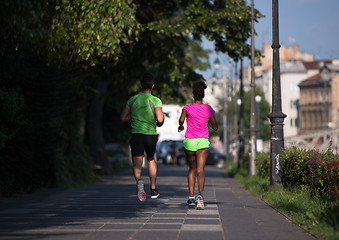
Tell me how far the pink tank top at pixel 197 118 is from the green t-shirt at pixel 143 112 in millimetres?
687

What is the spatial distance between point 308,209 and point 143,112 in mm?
2990

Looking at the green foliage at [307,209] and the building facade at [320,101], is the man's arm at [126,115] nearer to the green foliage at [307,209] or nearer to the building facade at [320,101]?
the green foliage at [307,209]

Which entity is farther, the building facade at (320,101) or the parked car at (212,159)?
the building facade at (320,101)

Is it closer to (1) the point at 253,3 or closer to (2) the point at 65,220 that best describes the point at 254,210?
A: (2) the point at 65,220

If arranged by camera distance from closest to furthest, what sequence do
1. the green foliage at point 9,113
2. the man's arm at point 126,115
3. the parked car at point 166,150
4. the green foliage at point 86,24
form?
1. the man's arm at point 126,115
2. the green foliage at point 86,24
3. the green foliage at point 9,113
4. the parked car at point 166,150

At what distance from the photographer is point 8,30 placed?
11.0 meters

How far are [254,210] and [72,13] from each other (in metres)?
4.80

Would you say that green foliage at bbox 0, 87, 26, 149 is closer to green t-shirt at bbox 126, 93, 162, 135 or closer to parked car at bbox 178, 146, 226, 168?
green t-shirt at bbox 126, 93, 162, 135

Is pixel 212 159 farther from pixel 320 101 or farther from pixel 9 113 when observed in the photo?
pixel 320 101

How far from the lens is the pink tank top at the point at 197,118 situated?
11.9m

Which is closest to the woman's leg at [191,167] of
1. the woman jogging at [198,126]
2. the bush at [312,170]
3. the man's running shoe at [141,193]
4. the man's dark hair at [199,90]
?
the woman jogging at [198,126]

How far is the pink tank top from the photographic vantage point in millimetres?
11859

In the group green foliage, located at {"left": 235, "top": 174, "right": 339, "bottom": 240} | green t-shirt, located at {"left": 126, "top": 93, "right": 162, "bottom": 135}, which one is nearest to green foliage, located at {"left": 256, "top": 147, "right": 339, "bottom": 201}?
green foliage, located at {"left": 235, "top": 174, "right": 339, "bottom": 240}

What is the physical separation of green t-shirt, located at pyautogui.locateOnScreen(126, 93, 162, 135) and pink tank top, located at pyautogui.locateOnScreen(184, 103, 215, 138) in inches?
27.0
